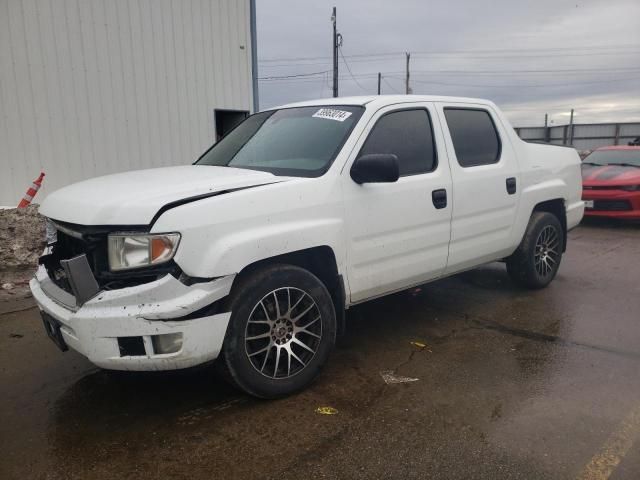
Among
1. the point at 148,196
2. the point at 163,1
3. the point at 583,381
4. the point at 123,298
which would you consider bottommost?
the point at 583,381

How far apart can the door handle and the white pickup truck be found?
0.01 metres

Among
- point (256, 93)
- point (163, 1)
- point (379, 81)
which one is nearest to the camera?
point (163, 1)

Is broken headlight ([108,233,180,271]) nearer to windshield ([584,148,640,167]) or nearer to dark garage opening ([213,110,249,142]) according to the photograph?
dark garage opening ([213,110,249,142])

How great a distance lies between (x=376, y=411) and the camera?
3.02m

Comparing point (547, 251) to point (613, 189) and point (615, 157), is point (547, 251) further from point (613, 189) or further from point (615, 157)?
point (615, 157)

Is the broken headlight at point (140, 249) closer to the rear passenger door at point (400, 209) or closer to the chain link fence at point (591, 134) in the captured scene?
the rear passenger door at point (400, 209)

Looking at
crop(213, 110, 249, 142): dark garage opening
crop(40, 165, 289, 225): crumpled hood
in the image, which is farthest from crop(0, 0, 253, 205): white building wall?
crop(40, 165, 289, 225): crumpled hood

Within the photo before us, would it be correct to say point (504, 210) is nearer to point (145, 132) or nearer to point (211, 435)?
point (211, 435)

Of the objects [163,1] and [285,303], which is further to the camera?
[163,1]

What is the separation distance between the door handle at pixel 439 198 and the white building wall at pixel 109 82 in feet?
23.1

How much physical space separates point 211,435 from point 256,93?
9528mm

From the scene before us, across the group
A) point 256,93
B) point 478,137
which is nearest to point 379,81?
point 256,93

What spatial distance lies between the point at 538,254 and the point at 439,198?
1937 millimetres

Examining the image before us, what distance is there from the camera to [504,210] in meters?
4.61
